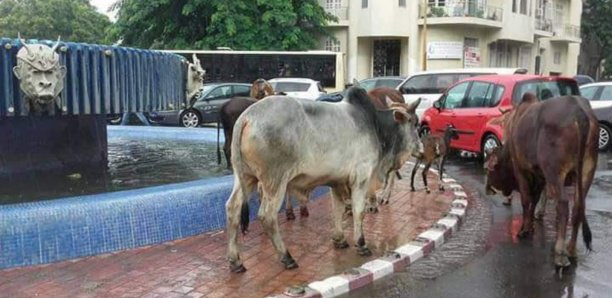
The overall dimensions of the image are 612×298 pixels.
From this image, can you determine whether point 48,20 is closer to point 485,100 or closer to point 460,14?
point 460,14

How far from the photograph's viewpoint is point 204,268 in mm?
5793

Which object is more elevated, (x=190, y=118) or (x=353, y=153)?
(x=353, y=153)

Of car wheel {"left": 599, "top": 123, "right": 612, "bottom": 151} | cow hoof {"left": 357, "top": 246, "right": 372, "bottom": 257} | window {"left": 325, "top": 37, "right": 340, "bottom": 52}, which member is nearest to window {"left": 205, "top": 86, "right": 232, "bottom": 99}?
car wheel {"left": 599, "top": 123, "right": 612, "bottom": 151}

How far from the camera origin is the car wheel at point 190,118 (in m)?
22.1

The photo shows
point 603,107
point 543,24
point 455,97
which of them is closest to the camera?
point 455,97

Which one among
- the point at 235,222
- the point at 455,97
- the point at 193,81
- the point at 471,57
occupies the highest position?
the point at 471,57

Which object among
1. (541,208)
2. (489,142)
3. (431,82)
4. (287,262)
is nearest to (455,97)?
(489,142)

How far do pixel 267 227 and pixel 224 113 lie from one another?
3.66 m

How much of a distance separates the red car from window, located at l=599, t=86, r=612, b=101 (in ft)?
13.0

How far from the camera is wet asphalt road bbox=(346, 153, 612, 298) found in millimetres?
5473

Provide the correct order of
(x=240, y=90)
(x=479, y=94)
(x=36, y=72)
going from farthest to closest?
1. (x=240, y=90)
2. (x=479, y=94)
3. (x=36, y=72)

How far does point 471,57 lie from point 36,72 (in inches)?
1323

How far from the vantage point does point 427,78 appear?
778 inches

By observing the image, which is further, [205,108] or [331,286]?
[205,108]
